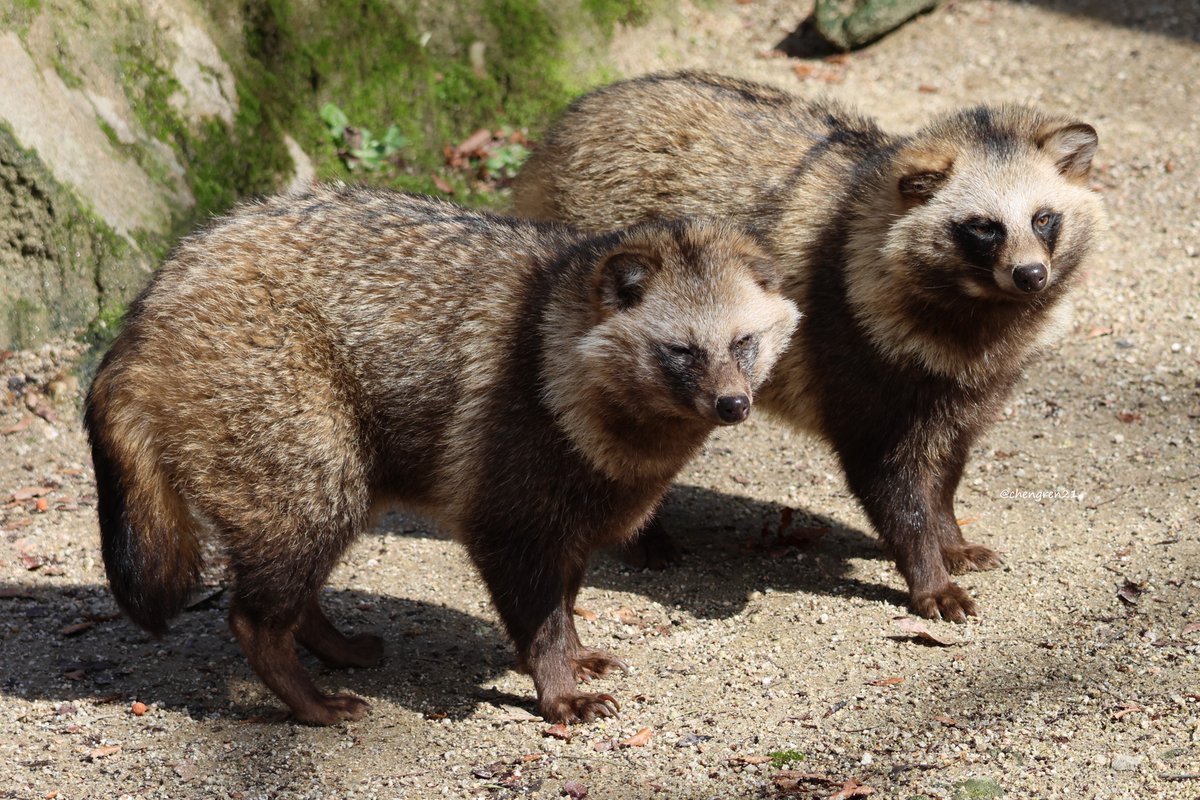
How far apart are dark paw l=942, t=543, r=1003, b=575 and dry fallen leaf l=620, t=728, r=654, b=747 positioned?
7.34 feet

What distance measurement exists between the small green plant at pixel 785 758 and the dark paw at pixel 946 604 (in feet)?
5.27

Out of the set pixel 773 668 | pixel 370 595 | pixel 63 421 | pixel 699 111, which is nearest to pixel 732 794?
pixel 773 668

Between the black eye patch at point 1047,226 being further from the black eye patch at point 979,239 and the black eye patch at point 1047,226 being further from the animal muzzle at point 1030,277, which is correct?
the animal muzzle at point 1030,277

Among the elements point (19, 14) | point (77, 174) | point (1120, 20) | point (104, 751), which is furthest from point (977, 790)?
point (1120, 20)

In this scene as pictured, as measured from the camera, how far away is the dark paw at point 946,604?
6.42 metres

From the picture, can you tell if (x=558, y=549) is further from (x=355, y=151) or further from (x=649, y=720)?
(x=355, y=151)

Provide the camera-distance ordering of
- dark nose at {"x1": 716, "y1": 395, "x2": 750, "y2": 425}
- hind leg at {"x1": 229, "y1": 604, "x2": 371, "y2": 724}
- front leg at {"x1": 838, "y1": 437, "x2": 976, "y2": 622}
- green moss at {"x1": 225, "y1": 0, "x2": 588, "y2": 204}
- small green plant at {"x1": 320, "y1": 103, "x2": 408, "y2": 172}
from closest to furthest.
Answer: dark nose at {"x1": 716, "y1": 395, "x2": 750, "y2": 425}
hind leg at {"x1": 229, "y1": 604, "x2": 371, "y2": 724}
front leg at {"x1": 838, "y1": 437, "x2": 976, "y2": 622}
green moss at {"x1": 225, "y1": 0, "x2": 588, "y2": 204}
small green plant at {"x1": 320, "y1": 103, "x2": 408, "y2": 172}

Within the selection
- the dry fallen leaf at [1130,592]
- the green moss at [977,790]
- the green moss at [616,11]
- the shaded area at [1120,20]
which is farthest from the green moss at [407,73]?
the green moss at [977,790]

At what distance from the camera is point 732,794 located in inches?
192

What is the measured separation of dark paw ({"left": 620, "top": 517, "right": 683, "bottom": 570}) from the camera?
7332 mm

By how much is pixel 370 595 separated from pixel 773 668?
223cm

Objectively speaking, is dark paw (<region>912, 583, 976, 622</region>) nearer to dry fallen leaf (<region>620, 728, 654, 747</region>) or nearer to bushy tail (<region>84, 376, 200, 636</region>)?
dry fallen leaf (<region>620, 728, 654, 747</region>)

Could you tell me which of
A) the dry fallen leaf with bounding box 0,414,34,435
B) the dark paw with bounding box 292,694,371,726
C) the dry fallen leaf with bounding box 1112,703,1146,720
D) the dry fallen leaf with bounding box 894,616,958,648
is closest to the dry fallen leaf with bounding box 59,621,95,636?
the dark paw with bounding box 292,694,371,726

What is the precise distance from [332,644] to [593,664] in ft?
4.09
